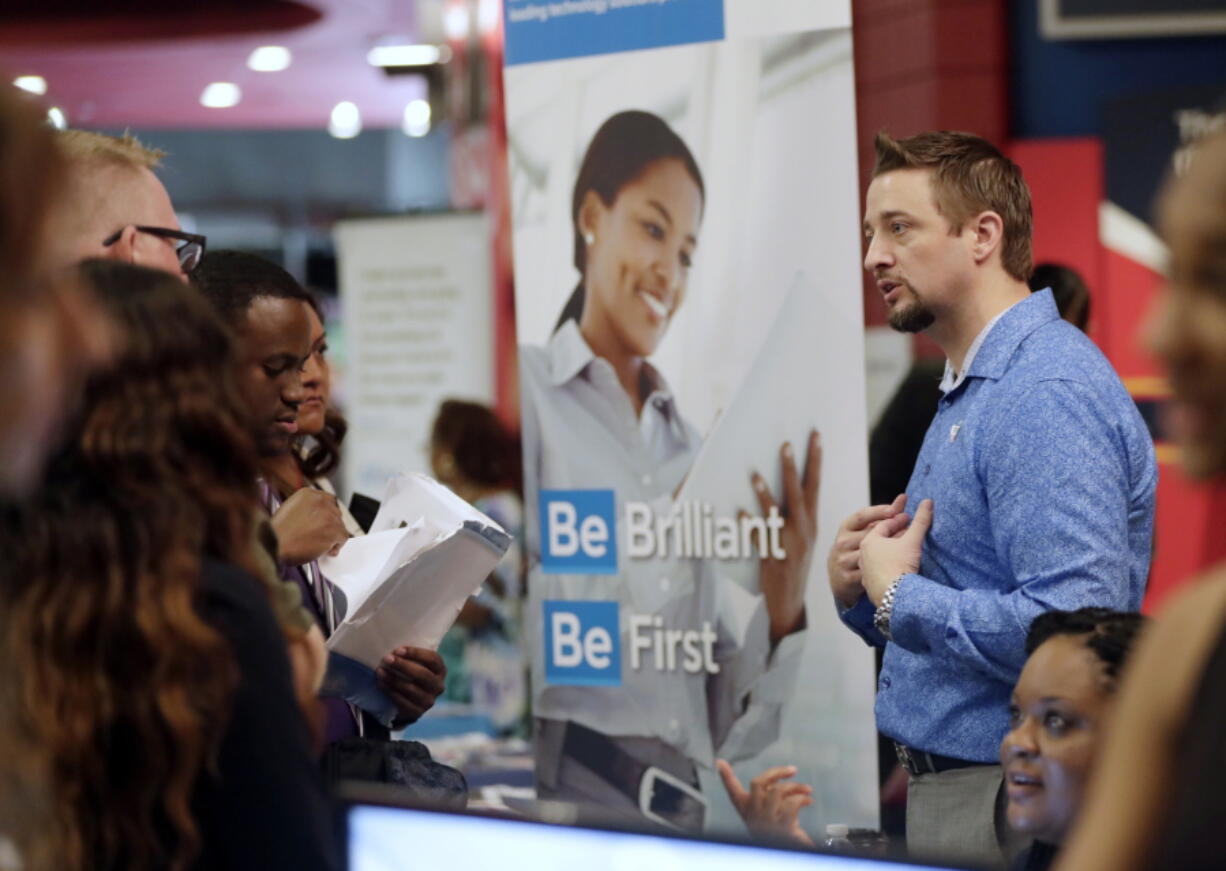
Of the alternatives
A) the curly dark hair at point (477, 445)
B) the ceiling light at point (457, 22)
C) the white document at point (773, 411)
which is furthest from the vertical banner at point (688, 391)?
the ceiling light at point (457, 22)

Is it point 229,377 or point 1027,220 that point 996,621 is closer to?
point 1027,220

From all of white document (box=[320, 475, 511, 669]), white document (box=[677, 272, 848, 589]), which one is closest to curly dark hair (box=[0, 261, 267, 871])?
white document (box=[320, 475, 511, 669])

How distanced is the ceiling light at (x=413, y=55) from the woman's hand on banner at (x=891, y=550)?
33.2 ft

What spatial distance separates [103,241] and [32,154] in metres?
1.15

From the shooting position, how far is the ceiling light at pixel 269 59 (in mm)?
13004

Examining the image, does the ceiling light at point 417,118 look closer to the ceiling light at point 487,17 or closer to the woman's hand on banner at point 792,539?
the ceiling light at point 487,17

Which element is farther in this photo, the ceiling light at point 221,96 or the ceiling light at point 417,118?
the ceiling light at point 417,118

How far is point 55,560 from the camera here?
139 centimetres

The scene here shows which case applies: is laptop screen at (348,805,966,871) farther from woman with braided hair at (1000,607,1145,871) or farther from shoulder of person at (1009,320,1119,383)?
shoulder of person at (1009,320,1119,383)

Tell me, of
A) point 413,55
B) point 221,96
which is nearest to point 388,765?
point 413,55

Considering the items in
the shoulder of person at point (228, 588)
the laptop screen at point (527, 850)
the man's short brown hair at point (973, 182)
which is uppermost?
the man's short brown hair at point (973, 182)

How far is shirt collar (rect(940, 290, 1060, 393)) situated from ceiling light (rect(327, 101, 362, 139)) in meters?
14.6

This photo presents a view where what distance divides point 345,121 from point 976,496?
634 inches

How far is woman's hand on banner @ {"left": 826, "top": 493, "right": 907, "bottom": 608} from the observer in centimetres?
248
